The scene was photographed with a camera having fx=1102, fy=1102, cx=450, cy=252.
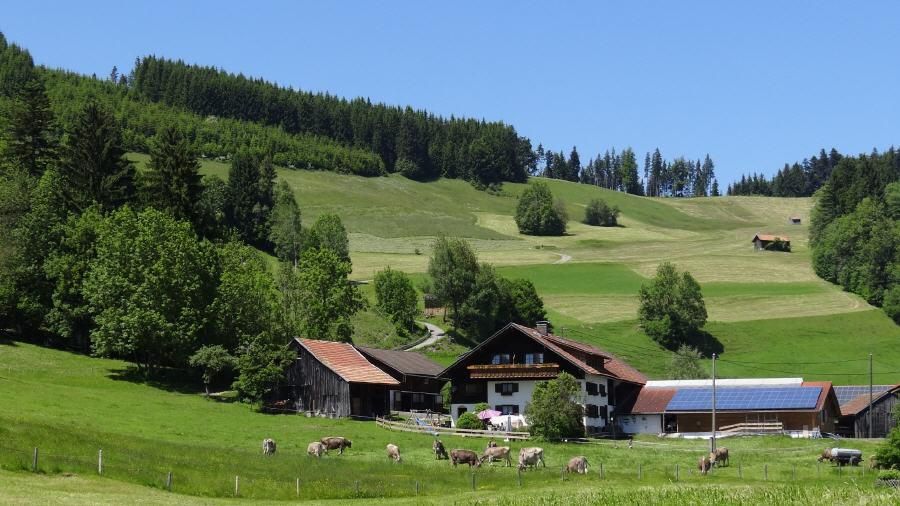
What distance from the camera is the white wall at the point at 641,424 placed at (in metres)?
93.7

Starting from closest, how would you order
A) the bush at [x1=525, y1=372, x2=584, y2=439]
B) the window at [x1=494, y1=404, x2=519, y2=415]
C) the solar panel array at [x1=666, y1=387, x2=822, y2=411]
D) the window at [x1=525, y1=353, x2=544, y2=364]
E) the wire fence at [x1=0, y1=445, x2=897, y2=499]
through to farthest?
the wire fence at [x1=0, y1=445, x2=897, y2=499], the bush at [x1=525, y1=372, x2=584, y2=439], the solar panel array at [x1=666, y1=387, x2=822, y2=411], the window at [x1=494, y1=404, x2=519, y2=415], the window at [x1=525, y1=353, x2=544, y2=364]

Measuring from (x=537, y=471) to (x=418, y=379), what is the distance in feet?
143

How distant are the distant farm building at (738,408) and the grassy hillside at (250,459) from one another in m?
8.41

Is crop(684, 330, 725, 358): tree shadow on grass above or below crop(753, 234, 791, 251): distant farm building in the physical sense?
below

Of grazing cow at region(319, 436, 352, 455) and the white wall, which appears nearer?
grazing cow at region(319, 436, 352, 455)

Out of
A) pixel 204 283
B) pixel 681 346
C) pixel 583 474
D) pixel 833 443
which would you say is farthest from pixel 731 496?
pixel 681 346

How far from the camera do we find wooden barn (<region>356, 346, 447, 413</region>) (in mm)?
94000

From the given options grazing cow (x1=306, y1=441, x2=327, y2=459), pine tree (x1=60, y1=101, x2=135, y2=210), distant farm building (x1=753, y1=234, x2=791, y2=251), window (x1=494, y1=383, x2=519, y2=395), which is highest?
pine tree (x1=60, y1=101, x2=135, y2=210)

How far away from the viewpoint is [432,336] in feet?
428

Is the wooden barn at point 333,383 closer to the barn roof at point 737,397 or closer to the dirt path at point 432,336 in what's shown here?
the barn roof at point 737,397

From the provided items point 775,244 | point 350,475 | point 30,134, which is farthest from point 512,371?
point 775,244

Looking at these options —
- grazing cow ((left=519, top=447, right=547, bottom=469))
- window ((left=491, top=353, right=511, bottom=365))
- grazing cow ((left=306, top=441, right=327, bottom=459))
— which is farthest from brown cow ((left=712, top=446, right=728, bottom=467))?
window ((left=491, top=353, right=511, bottom=365))

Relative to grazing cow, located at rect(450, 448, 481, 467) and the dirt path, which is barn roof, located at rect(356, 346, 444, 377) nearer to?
the dirt path

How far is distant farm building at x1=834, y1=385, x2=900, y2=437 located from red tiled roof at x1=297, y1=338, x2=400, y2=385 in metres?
40.3
